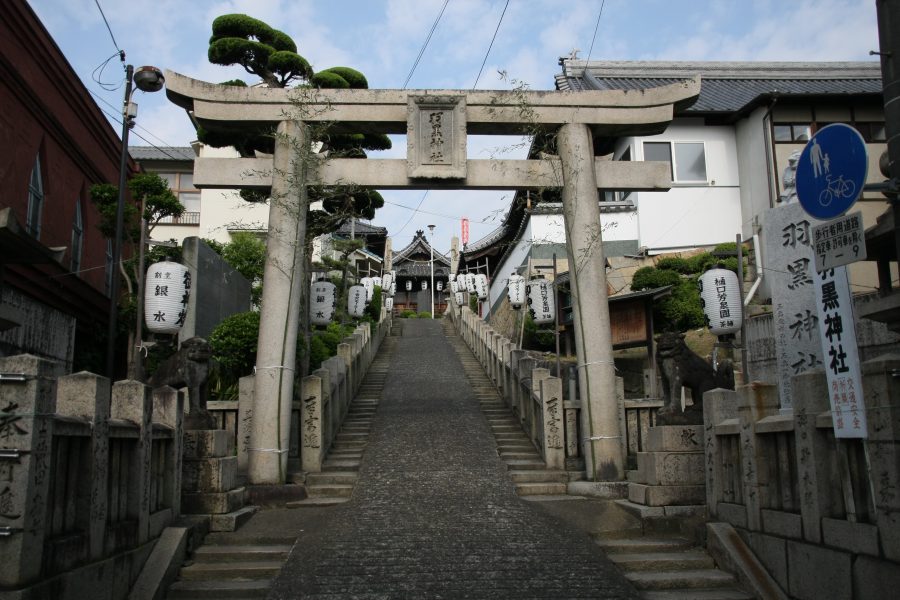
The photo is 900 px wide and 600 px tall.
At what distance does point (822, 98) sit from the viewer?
24406 millimetres

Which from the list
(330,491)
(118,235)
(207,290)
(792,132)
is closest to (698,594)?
(330,491)

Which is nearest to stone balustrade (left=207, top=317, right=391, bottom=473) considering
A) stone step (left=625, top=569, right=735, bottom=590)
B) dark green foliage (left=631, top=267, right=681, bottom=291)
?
stone step (left=625, top=569, right=735, bottom=590)

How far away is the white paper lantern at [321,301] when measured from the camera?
1842 centimetres

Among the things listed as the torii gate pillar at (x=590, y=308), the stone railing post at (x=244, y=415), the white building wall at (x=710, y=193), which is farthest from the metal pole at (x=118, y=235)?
the white building wall at (x=710, y=193)

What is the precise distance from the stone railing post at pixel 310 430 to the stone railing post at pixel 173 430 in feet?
10.5

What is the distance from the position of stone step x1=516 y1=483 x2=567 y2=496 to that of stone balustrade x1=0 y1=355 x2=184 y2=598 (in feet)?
16.5

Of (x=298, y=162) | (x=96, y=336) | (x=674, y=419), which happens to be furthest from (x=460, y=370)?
(x=674, y=419)

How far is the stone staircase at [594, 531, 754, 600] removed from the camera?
7.97m

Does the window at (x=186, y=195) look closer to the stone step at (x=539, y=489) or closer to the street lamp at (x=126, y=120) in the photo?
the street lamp at (x=126, y=120)

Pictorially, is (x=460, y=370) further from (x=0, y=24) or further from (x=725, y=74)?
(x=725, y=74)

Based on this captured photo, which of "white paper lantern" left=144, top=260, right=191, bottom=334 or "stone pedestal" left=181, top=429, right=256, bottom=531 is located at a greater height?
"white paper lantern" left=144, top=260, right=191, bottom=334

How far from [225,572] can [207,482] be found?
65.6 inches

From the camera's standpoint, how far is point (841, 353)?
Answer: 264 inches

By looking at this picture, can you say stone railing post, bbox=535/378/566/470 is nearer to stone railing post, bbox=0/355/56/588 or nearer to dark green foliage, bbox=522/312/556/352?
stone railing post, bbox=0/355/56/588
